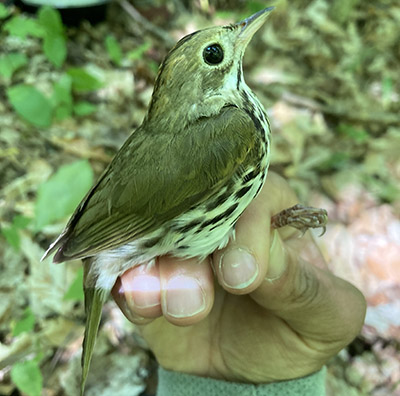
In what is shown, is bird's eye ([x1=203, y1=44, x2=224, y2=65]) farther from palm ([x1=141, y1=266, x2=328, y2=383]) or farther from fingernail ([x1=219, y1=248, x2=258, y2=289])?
palm ([x1=141, y1=266, x2=328, y2=383])

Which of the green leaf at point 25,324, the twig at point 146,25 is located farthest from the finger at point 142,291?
the twig at point 146,25

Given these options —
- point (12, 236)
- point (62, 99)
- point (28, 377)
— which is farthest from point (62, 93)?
point (28, 377)

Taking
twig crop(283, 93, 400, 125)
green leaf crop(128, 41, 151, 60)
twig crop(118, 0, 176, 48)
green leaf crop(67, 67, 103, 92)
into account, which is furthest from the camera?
twig crop(118, 0, 176, 48)

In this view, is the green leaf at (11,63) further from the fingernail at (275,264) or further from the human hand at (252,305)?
the fingernail at (275,264)

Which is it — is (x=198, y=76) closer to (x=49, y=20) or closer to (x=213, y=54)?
(x=213, y=54)

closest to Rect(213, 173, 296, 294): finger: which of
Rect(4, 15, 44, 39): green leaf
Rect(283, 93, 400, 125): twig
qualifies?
Rect(283, 93, 400, 125): twig

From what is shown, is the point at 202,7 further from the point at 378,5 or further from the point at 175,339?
the point at 175,339

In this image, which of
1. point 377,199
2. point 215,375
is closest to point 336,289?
point 215,375
